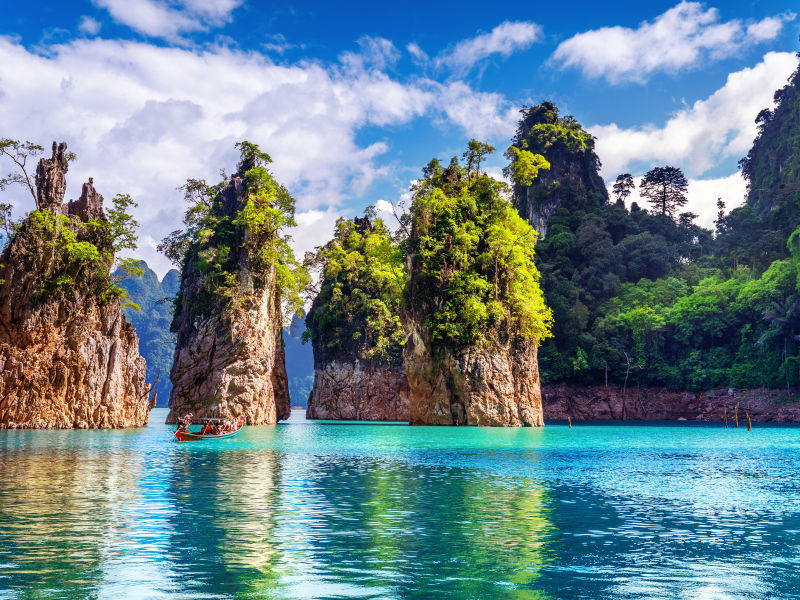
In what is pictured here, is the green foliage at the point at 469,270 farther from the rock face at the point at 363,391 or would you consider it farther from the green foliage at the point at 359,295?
the rock face at the point at 363,391

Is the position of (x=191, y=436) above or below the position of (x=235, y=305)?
below

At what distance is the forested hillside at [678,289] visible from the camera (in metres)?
96.2

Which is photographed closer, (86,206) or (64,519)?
(64,519)

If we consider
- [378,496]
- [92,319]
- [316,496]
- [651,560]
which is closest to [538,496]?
[378,496]

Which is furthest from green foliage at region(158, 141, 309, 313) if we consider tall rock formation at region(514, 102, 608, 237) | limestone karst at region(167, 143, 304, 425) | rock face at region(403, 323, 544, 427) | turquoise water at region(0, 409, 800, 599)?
tall rock formation at region(514, 102, 608, 237)

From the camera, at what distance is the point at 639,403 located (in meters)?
105

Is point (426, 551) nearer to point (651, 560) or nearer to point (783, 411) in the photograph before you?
point (651, 560)

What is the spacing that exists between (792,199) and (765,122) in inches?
1450

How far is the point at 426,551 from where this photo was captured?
561 inches

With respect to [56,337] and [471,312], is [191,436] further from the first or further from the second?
[471,312]

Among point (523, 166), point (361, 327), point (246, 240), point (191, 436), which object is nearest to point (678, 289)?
point (523, 166)

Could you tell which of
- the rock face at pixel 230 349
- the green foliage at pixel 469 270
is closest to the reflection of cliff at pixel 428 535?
the green foliage at pixel 469 270

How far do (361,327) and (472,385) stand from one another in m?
37.1

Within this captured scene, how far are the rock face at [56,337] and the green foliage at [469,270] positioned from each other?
27484 millimetres
